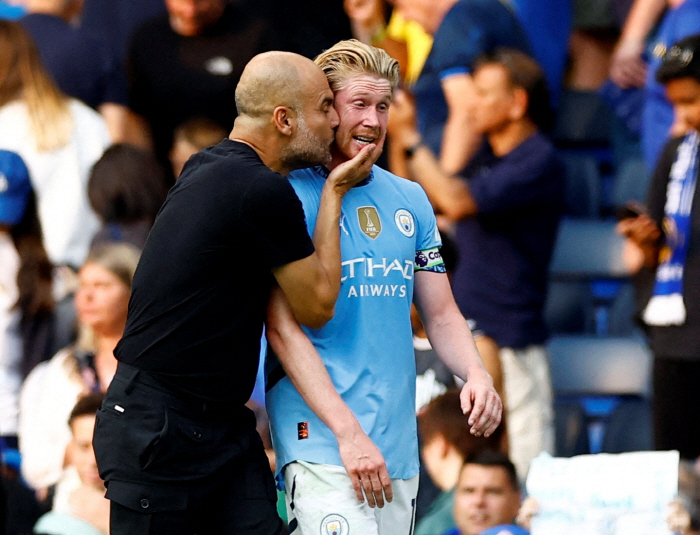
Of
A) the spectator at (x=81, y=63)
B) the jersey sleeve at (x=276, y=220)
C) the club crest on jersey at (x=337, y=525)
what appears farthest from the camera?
the spectator at (x=81, y=63)

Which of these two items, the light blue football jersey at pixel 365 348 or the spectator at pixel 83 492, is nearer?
the light blue football jersey at pixel 365 348

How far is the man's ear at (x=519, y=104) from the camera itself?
554cm

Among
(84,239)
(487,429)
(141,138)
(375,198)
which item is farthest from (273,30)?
(487,429)

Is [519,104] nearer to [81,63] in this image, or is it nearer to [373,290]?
[81,63]

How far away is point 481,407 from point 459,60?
130 inches

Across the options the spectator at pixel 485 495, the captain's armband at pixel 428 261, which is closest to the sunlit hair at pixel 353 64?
the captain's armband at pixel 428 261

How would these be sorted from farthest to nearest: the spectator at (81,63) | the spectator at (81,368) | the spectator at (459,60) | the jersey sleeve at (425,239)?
the spectator at (81,63)
the spectator at (459,60)
the spectator at (81,368)
the jersey sleeve at (425,239)

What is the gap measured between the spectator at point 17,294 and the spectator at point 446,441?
74.0 inches

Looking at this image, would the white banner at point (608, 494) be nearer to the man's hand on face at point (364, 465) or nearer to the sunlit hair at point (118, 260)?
the man's hand on face at point (364, 465)

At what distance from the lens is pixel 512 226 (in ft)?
18.2

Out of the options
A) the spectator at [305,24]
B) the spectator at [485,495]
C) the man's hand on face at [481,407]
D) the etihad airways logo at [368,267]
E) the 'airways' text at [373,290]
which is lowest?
the spectator at [485,495]

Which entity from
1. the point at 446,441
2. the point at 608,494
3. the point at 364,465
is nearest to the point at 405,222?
the point at 364,465

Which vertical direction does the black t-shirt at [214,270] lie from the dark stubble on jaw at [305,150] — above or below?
below

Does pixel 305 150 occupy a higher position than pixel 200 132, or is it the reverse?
pixel 200 132
